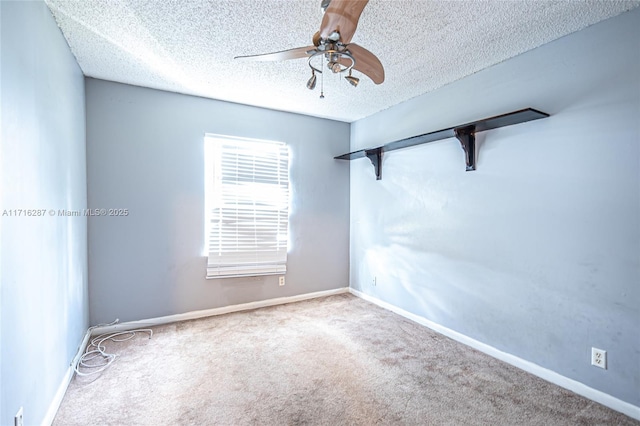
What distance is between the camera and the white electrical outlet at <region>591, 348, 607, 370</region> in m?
1.98

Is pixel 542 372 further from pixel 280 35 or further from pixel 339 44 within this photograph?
pixel 280 35

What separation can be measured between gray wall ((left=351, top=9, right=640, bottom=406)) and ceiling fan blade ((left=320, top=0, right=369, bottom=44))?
1699mm

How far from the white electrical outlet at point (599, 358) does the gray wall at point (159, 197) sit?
2.83 metres

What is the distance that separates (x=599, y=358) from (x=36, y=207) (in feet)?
11.2

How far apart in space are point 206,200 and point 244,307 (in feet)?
4.26

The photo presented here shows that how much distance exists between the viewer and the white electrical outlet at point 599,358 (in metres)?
1.98

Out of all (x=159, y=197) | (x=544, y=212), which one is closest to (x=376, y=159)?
(x=544, y=212)

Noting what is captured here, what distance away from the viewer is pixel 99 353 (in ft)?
8.50

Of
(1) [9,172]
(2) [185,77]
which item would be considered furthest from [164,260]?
(1) [9,172]

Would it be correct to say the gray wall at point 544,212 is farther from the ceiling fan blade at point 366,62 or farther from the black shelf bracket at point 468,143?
the ceiling fan blade at point 366,62

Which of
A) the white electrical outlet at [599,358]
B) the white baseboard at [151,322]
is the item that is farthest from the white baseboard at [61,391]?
the white electrical outlet at [599,358]

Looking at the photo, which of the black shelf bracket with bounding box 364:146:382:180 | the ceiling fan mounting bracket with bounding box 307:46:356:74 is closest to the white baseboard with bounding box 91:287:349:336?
the black shelf bracket with bounding box 364:146:382:180

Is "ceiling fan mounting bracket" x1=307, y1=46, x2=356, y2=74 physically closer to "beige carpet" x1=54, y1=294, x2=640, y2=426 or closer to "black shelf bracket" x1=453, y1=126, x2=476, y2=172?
"black shelf bracket" x1=453, y1=126, x2=476, y2=172

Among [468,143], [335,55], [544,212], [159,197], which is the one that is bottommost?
[544,212]
